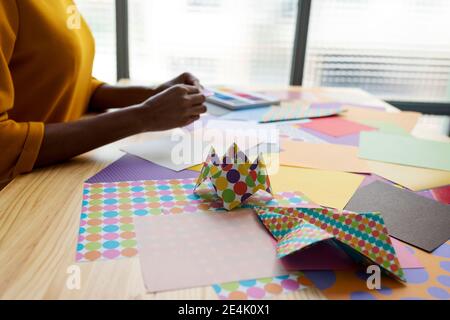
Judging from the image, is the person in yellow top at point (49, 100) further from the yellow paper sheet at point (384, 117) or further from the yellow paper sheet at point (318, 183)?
the yellow paper sheet at point (384, 117)

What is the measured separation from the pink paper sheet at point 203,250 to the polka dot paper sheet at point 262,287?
0.01 metres

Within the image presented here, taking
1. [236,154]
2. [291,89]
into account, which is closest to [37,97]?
[236,154]

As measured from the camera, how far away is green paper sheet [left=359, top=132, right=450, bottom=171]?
3.14 feet

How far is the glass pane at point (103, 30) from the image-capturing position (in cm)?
189

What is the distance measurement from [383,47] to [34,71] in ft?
5.41

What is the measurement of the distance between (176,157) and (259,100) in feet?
1.92

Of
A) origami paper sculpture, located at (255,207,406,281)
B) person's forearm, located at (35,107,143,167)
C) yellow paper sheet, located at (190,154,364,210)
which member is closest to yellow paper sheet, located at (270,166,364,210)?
yellow paper sheet, located at (190,154,364,210)

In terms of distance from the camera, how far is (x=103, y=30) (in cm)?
194

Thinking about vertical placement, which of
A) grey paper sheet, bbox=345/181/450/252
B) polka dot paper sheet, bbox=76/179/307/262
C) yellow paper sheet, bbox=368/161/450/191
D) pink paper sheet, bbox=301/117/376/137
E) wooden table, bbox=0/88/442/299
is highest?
pink paper sheet, bbox=301/117/376/137

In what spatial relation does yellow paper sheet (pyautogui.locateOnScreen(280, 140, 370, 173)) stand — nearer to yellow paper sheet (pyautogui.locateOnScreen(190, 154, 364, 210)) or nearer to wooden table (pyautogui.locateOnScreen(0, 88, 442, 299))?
yellow paper sheet (pyautogui.locateOnScreen(190, 154, 364, 210))

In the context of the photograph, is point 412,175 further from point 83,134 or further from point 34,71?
point 34,71

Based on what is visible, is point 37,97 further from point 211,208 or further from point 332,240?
point 332,240

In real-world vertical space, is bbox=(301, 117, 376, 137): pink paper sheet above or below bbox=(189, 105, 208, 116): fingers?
below

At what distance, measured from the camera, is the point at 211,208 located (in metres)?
0.71
